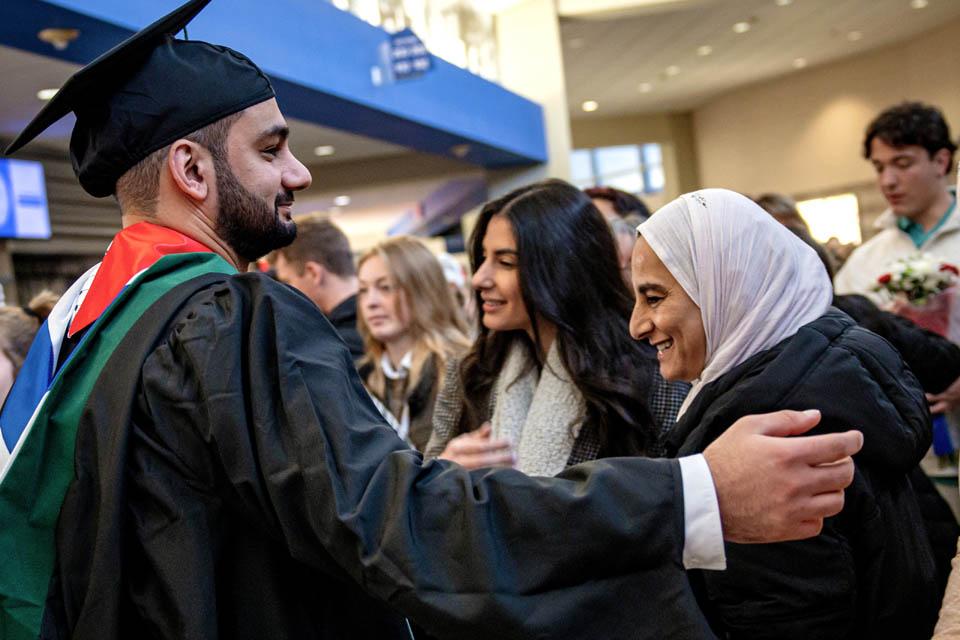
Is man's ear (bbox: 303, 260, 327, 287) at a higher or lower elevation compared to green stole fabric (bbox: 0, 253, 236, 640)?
higher

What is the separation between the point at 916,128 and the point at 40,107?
320 inches

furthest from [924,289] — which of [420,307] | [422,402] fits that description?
[420,307]

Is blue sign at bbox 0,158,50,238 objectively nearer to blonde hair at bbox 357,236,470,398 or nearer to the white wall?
blonde hair at bbox 357,236,470,398

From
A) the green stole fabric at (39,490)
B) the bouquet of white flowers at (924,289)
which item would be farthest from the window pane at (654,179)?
the green stole fabric at (39,490)

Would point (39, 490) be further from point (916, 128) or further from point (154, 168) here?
point (916, 128)

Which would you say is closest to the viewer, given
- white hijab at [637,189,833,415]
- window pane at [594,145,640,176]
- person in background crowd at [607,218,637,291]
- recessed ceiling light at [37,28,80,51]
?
white hijab at [637,189,833,415]

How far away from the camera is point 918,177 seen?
3982mm

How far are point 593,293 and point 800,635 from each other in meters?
1.20

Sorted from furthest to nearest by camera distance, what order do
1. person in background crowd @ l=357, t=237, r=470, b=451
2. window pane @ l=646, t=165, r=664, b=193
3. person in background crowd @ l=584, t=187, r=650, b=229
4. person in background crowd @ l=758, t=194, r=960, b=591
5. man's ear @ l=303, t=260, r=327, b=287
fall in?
window pane @ l=646, t=165, r=664, b=193 → man's ear @ l=303, t=260, r=327, b=287 → person in background crowd @ l=584, t=187, r=650, b=229 → person in background crowd @ l=357, t=237, r=470, b=451 → person in background crowd @ l=758, t=194, r=960, b=591

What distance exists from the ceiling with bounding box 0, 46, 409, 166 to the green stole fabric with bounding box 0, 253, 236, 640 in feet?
21.4

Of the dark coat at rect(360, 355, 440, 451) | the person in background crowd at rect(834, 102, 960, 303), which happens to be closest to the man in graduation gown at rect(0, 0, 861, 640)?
the dark coat at rect(360, 355, 440, 451)

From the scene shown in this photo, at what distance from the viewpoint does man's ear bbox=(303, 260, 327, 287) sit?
5070mm

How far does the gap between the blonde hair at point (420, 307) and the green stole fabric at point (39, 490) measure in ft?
9.21

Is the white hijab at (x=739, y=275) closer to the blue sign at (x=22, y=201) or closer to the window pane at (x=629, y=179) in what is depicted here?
the blue sign at (x=22, y=201)
